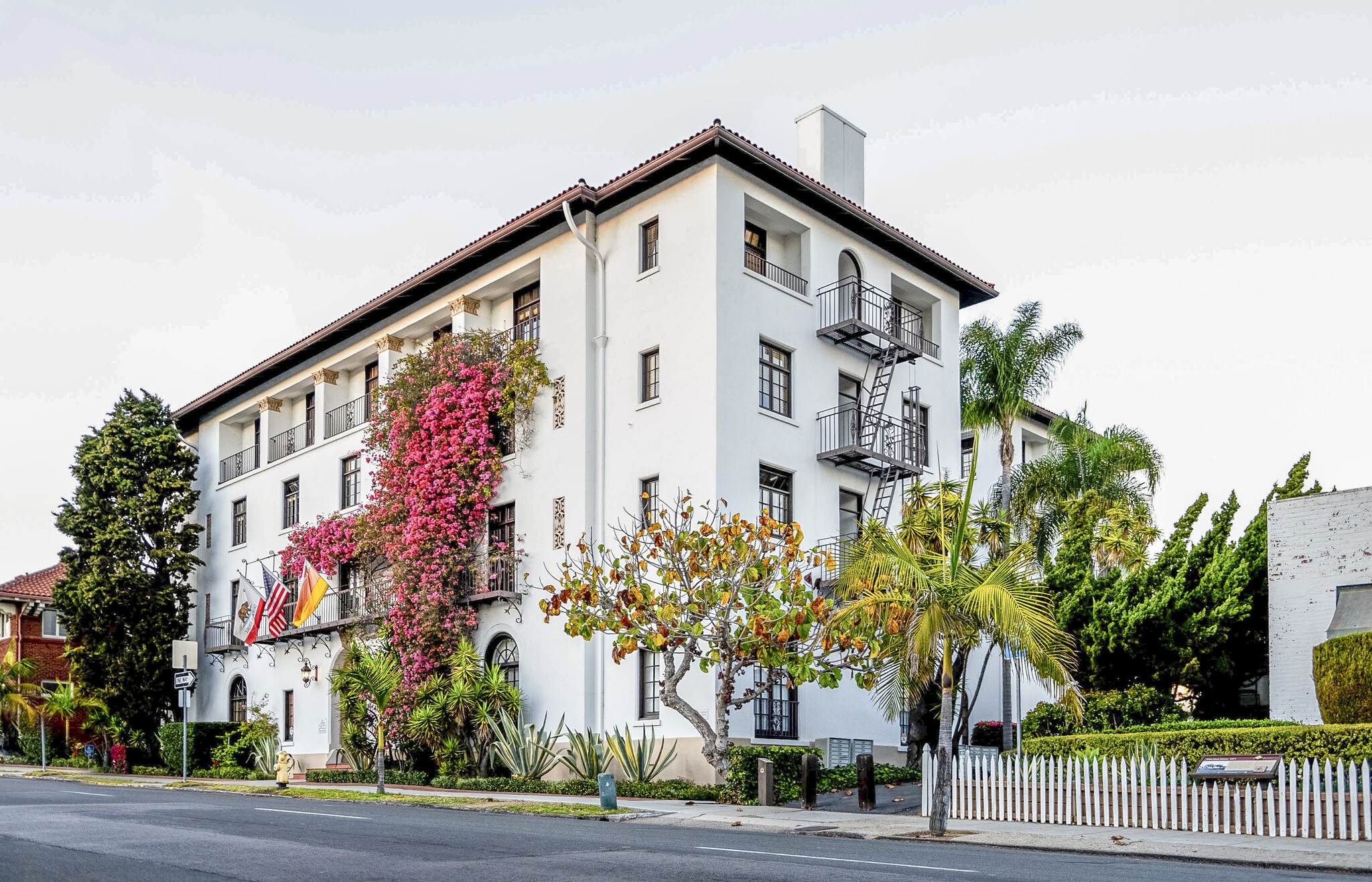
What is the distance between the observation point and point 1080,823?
16969 mm

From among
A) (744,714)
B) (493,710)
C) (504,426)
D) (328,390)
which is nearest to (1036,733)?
(744,714)

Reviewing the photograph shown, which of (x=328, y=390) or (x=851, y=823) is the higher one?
(x=328, y=390)

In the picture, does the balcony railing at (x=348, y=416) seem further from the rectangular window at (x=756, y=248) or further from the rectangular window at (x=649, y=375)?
the rectangular window at (x=756, y=248)

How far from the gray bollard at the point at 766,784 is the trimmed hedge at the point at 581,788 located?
3.66 feet

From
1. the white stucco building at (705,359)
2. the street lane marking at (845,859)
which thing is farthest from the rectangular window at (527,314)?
the street lane marking at (845,859)

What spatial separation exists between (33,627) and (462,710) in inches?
1267

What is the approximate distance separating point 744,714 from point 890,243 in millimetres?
12063

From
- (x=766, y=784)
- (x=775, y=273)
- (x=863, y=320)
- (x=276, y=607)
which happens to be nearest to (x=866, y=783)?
(x=766, y=784)

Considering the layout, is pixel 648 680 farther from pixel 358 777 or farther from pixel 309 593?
pixel 309 593

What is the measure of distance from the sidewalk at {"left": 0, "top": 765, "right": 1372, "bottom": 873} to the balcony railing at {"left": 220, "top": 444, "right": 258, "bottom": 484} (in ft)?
74.9

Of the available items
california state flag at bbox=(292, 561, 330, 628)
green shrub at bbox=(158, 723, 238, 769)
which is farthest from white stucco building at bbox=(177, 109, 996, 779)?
green shrub at bbox=(158, 723, 238, 769)

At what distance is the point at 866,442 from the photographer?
28.8 metres

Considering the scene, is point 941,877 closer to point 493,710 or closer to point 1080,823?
point 1080,823

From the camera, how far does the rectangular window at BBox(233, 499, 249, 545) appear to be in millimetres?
40656
